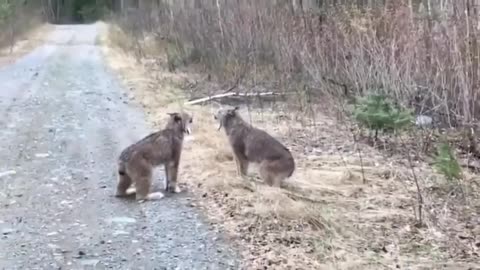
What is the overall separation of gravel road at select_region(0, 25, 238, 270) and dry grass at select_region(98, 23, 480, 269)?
1.10ft

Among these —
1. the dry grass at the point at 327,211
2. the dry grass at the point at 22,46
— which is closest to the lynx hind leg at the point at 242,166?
the dry grass at the point at 327,211

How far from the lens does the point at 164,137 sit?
7.36 metres

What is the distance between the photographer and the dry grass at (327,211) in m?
5.32

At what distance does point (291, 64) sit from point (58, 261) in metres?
7.67

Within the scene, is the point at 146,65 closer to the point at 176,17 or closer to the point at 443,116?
the point at 176,17

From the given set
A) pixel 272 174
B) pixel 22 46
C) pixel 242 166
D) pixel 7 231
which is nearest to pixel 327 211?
pixel 272 174

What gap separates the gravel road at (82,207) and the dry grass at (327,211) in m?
0.34

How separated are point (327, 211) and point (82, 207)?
2144mm

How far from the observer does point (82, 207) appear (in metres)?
6.81

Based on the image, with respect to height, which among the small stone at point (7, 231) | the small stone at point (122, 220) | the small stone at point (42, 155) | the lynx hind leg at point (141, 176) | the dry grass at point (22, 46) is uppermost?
the lynx hind leg at point (141, 176)

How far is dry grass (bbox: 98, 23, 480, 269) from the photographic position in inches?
209

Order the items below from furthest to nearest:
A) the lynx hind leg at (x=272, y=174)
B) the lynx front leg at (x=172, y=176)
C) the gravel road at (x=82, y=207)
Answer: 1. the lynx front leg at (x=172, y=176)
2. the lynx hind leg at (x=272, y=174)
3. the gravel road at (x=82, y=207)

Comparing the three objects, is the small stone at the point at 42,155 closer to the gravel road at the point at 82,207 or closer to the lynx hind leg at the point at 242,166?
the gravel road at the point at 82,207

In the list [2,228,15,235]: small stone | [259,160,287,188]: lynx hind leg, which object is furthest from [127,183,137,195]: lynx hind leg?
[2,228,15,235]: small stone
